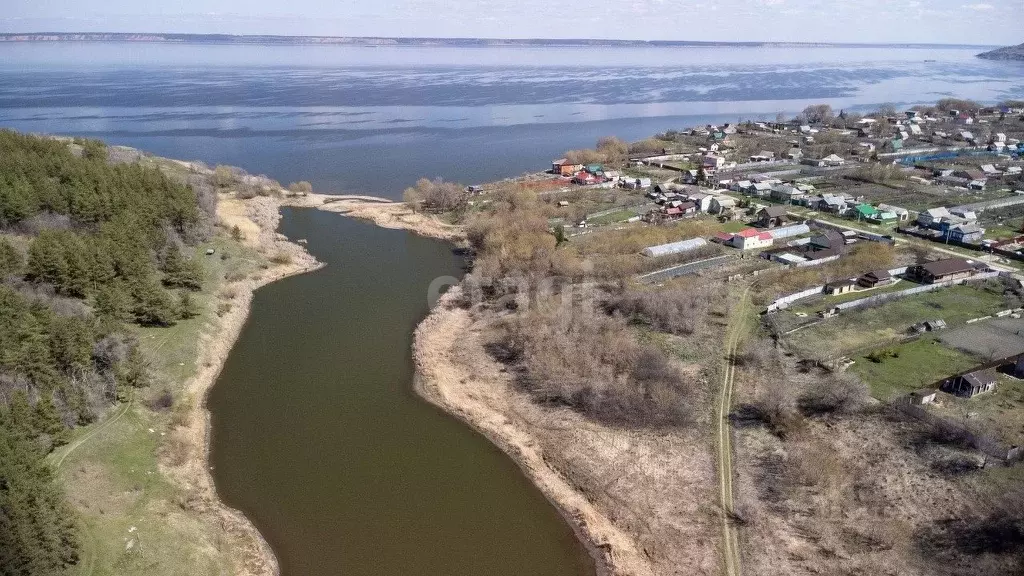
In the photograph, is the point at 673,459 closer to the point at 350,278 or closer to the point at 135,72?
the point at 350,278

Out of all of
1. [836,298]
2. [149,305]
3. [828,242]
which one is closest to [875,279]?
[836,298]

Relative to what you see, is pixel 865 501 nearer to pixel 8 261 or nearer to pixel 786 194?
pixel 8 261

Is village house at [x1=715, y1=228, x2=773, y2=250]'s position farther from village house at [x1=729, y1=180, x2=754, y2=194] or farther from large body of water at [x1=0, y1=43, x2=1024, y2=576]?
large body of water at [x1=0, y1=43, x2=1024, y2=576]

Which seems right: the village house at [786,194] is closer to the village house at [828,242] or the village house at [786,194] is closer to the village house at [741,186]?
the village house at [741,186]

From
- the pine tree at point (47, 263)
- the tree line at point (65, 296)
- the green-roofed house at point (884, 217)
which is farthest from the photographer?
the green-roofed house at point (884, 217)

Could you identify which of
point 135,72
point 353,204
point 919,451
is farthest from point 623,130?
point 135,72

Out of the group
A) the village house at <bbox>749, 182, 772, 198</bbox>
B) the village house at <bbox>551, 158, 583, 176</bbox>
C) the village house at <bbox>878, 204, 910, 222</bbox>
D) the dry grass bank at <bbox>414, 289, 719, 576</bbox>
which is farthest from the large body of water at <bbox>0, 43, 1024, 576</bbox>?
the village house at <bbox>878, 204, 910, 222</bbox>

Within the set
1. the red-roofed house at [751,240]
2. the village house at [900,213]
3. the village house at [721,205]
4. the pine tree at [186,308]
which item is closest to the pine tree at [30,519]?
the pine tree at [186,308]
